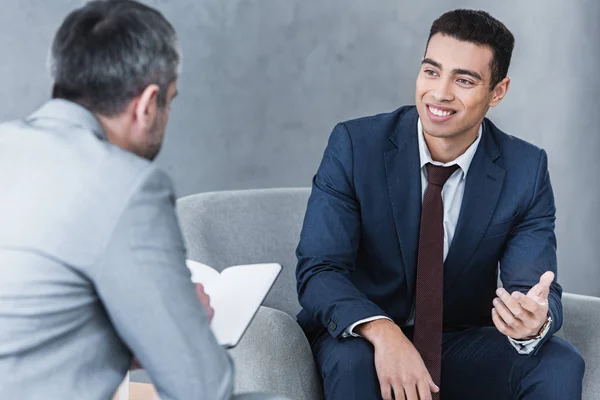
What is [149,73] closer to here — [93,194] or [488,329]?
[93,194]

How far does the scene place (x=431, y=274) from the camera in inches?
85.3

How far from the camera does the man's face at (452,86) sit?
7.19 feet

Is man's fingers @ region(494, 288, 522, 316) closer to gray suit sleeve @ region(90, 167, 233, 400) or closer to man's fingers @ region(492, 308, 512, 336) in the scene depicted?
man's fingers @ region(492, 308, 512, 336)

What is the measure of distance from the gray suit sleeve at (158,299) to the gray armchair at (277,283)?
0.66 meters

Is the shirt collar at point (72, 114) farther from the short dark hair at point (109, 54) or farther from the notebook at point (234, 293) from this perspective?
the notebook at point (234, 293)

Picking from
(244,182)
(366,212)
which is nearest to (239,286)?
(366,212)

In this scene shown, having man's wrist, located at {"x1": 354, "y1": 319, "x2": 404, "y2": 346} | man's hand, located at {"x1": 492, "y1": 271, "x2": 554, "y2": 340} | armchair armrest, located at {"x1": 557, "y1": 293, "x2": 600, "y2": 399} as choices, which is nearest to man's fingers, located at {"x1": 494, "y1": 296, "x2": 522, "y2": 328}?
man's hand, located at {"x1": 492, "y1": 271, "x2": 554, "y2": 340}

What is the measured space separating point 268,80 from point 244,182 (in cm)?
32

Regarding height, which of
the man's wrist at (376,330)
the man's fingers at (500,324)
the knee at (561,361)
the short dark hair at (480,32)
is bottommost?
the knee at (561,361)

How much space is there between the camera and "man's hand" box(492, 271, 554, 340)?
196cm

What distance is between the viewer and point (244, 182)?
9.66ft

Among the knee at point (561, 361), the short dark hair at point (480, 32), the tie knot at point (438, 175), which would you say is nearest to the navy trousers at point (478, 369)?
the knee at point (561, 361)

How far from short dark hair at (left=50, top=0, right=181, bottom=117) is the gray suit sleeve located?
0.14 metres

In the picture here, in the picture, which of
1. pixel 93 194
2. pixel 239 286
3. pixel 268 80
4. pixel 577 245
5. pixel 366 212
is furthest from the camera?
pixel 577 245
